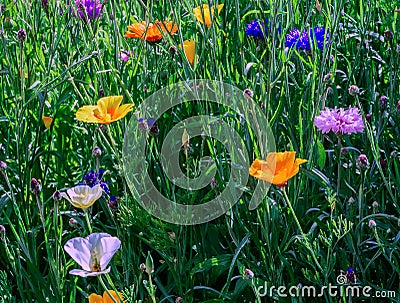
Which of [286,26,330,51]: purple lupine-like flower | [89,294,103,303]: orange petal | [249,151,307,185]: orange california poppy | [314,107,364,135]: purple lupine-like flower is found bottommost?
[89,294,103,303]: orange petal

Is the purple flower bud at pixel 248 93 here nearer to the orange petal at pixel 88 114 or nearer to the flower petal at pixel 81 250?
the orange petal at pixel 88 114

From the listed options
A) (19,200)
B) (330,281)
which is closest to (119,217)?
(19,200)

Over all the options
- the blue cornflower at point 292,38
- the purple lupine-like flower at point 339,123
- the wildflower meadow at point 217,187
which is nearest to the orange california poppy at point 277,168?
the wildflower meadow at point 217,187

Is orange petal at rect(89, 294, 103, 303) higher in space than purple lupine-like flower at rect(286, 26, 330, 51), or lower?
lower

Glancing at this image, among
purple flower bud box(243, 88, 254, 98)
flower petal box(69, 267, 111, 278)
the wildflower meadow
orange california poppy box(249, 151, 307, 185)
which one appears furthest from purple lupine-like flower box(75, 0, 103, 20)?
flower petal box(69, 267, 111, 278)

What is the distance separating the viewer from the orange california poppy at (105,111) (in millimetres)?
1254

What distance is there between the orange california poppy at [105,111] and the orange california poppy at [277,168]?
0.87ft

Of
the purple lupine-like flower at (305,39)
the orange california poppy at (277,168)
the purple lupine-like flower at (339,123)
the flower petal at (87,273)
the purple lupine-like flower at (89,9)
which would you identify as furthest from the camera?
the purple lupine-like flower at (305,39)

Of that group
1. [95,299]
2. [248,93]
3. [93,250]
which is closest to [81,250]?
[93,250]

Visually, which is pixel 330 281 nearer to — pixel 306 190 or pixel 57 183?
pixel 306 190

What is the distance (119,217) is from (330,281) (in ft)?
1.44

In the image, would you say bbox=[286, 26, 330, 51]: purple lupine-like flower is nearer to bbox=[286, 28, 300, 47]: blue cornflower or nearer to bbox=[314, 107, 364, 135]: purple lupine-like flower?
bbox=[286, 28, 300, 47]: blue cornflower

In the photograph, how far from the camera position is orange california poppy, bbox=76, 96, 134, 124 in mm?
1254

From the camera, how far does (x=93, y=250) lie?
1.03m
